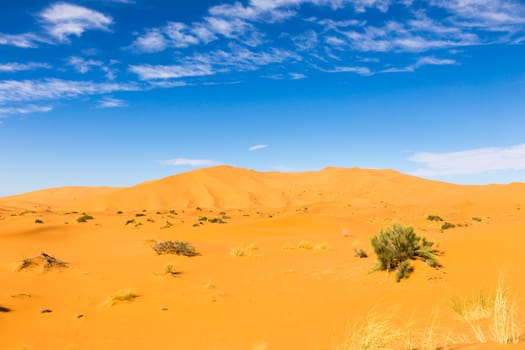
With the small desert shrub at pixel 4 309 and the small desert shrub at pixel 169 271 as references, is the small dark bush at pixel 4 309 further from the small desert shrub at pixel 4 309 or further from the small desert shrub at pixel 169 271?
the small desert shrub at pixel 169 271

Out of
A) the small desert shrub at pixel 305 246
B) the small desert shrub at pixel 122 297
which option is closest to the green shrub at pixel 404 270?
the small desert shrub at pixel 122 297

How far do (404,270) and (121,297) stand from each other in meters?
6.93

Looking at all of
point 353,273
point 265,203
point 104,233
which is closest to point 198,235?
Answer: point 104,233

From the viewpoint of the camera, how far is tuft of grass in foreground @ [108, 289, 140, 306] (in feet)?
30.3

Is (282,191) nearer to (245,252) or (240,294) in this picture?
(245,252)

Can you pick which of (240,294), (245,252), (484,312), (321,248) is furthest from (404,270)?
(245,252)

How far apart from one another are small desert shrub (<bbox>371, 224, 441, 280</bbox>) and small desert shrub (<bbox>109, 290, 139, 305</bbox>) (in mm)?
6332

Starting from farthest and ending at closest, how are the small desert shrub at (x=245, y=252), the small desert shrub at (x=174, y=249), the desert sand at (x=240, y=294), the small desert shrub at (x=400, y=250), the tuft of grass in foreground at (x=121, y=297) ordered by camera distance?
1. the small desert shrub at (x=245, y=252)
2. the small desert shrub at (x=174, y=249)
3. the small desert shrub at (x=400, y=250)
4. the tuft of grass in foreground at (x=121, y=297)
5. the desert sand at (x=240, y=294)

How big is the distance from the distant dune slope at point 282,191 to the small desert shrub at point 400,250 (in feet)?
153

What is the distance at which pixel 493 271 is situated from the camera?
8969 millimetres

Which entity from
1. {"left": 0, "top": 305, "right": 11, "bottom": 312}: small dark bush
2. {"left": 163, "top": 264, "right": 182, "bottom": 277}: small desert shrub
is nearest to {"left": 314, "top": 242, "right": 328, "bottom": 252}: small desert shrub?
{"left": 163, "top": 264, "right": 182, "bottom": 277}: small desert shrub

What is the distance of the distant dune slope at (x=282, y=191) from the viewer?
211ft

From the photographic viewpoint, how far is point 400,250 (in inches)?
394

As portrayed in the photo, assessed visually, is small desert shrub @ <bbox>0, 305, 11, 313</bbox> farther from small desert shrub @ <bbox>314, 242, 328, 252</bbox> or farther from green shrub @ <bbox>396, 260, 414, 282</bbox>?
small desert shrub @ <bbox>314, 242, 328, 252</bbox>
